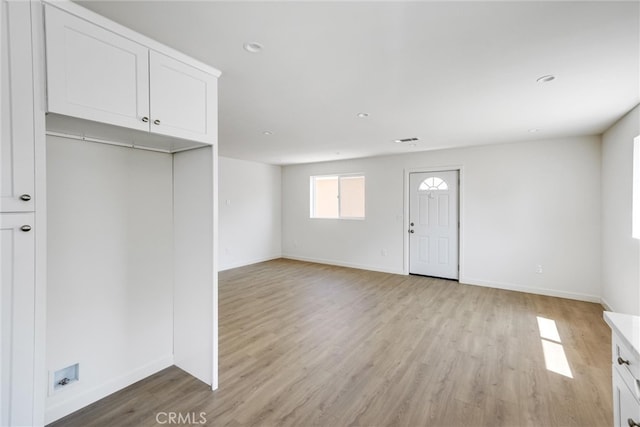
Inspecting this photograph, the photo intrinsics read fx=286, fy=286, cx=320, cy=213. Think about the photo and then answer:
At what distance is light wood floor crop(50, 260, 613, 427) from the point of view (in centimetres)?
189

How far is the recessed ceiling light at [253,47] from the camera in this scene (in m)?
1.80

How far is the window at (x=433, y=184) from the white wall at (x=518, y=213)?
249 millimetres

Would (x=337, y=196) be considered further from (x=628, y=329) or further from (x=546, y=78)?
(x=628, y=329)

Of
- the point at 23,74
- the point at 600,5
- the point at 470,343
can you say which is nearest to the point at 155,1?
the point at 23,74

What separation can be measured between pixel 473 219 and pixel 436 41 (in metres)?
3.88

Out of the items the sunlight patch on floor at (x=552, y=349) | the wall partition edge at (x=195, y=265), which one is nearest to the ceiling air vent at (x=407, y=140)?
the sunlight patch on floor at (x=552, y=349)

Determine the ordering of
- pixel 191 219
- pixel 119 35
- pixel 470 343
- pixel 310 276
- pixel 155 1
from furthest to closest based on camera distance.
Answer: pixel 310 276 < pixel 470 343 < pixel 191 219 < pixel 119 35 < pixel 155 1

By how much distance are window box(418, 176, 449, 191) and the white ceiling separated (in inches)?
69.0

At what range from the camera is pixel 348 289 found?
4684 mm

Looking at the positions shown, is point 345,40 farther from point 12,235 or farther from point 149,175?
point 12,235

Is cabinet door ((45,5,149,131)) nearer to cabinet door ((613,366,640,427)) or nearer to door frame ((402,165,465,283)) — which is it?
cabinet door ((613,366,640,427))

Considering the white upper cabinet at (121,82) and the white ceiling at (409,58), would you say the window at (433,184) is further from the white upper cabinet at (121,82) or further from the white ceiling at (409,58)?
the white upper cabinet at (121,82)

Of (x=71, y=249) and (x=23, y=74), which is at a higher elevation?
(x=23, y=74)

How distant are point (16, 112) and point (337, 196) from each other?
5685 millimetres
